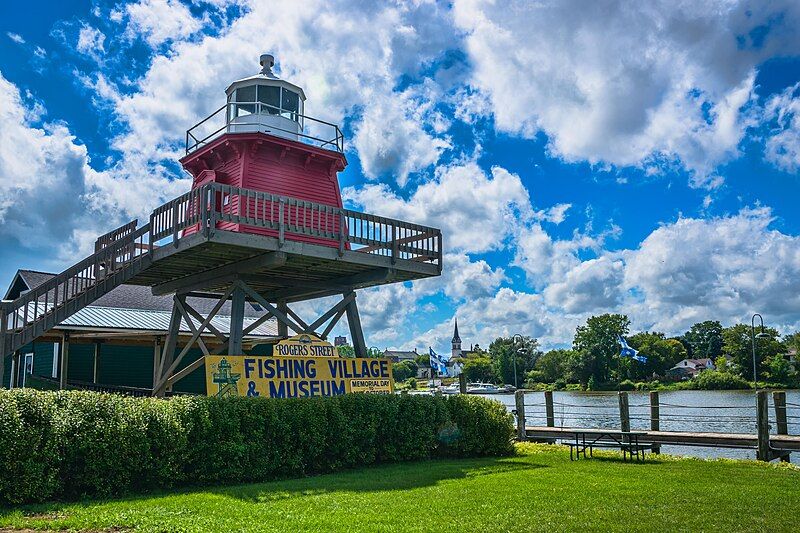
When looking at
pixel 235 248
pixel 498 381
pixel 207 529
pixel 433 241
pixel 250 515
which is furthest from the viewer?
pixel 498 381

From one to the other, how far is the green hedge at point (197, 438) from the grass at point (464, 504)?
0.55m

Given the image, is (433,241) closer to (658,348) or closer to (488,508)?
(488,508)

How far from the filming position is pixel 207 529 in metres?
8.29

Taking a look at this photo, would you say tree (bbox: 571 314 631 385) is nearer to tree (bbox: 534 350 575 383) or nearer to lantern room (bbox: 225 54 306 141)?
tree (bbox: 534 350 575 383)

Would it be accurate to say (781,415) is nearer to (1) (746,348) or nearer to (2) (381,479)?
(2) (381,479)

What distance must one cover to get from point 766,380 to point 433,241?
223 ft

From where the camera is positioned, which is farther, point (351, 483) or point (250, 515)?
point (351, 483)

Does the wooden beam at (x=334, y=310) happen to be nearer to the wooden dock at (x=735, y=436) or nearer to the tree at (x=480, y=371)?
the wooden dock at (x=735, y=436)

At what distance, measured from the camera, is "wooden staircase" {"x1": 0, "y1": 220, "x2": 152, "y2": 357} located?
640 inches

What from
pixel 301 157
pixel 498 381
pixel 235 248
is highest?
pixel 301 157

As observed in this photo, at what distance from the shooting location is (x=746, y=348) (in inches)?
3044

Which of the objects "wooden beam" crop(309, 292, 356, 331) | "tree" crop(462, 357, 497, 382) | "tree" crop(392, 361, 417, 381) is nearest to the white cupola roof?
"wooden beam" crop(309, 292, 356, 331)

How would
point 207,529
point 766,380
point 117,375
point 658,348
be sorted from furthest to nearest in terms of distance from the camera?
point 658,348 → point 766,380 → point 117,375 → point 207,529

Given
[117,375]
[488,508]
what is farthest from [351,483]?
[117,375]
